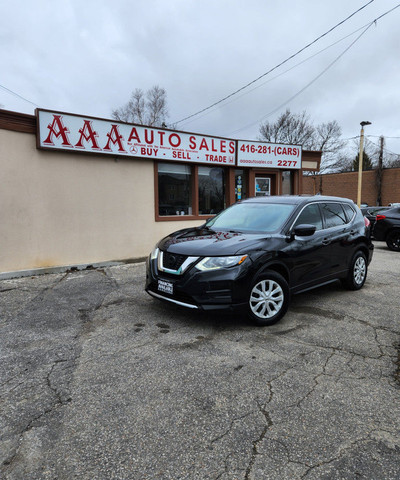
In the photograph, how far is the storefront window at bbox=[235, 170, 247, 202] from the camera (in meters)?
10.8

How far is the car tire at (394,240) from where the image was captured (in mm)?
10964

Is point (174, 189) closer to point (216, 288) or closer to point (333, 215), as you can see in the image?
point (333, 215)

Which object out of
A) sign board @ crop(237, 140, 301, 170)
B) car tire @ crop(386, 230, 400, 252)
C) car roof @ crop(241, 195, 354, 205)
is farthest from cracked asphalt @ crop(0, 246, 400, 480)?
car tire @ crop(386, 230, 400, 252)

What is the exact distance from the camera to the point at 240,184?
10938 millimetres

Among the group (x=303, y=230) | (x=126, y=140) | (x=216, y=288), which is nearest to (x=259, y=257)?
(x=216, y=288)

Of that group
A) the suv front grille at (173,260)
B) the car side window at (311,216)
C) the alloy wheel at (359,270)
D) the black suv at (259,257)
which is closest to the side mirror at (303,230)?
the black suv at (259,257)

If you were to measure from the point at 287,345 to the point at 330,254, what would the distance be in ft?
6.77

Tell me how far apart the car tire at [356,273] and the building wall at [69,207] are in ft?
16.6

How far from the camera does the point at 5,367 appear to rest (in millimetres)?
3225

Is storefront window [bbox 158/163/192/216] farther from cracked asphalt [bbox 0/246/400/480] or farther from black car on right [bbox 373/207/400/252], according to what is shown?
black car on right [bbox 373/207/400/252]

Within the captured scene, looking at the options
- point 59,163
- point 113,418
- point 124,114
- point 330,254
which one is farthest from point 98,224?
point 124,114

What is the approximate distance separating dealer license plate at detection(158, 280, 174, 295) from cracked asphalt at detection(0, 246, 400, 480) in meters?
0.45

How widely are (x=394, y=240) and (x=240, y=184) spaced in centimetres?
550

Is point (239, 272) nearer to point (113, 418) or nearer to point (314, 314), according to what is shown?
point (314, 314)
